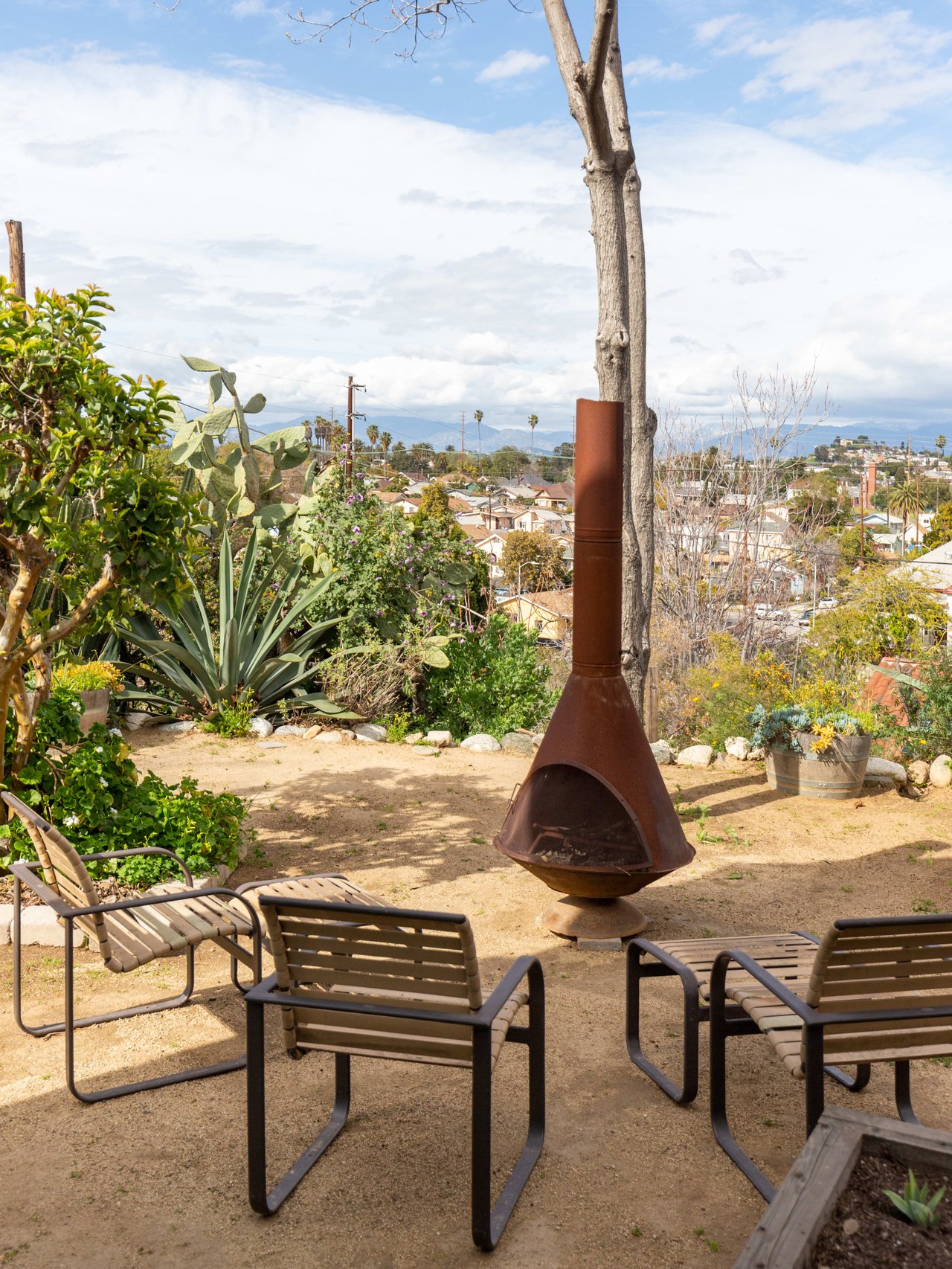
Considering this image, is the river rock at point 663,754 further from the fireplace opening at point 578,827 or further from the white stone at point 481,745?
the fireplace opening at point 578,827

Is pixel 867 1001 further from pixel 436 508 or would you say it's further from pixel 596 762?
pixel 436 508

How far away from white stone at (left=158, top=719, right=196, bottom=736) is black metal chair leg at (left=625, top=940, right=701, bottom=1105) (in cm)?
567

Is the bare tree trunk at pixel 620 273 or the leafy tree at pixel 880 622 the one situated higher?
the bare tree trunk at pixel 620 273

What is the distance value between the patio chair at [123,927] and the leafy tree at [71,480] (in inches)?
38.1

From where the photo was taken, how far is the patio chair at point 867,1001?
7.97 ft

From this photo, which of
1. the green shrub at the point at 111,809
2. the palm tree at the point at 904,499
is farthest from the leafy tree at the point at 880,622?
the palm tree at the point at 904,499

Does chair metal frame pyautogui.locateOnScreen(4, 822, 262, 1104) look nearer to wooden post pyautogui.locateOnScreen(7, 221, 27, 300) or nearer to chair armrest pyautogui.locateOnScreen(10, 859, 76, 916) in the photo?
chair armrest pyautogui.locateOnScreen(10, 859, 76, 916)

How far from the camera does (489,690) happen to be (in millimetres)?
9156

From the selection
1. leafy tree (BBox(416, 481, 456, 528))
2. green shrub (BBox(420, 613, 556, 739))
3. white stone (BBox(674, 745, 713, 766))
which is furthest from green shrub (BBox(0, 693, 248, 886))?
leafy tree (BBox(416, 481, 456, 528))

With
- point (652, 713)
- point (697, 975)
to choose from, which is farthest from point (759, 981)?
point (652, 713)

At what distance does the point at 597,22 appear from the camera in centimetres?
534

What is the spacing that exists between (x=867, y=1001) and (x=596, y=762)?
1695 millimetres

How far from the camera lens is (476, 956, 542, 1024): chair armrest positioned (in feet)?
7.92

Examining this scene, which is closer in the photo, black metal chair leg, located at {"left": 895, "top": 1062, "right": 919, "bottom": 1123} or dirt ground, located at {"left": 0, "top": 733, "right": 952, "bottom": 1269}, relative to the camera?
dirt ground, located at {"left": 0, "top": 733, "right": 952, "bottom": 1269}
